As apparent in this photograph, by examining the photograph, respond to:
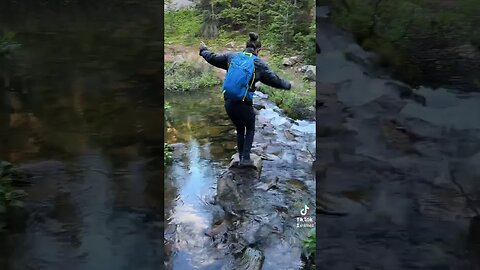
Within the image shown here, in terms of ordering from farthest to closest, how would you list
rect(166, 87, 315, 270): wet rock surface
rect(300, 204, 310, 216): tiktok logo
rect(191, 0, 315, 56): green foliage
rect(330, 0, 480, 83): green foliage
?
rect(191, 0, 315, 56): green foliage, rect(300, 204, 310, 216): tiktok logo, rect(166, 87, 315, 270): wet rock surface, rect(330, 0, 480, 83): green foliage

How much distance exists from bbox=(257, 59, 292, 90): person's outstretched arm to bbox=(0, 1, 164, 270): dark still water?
126 centimetres

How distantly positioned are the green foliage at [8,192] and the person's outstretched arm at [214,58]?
1.65 m

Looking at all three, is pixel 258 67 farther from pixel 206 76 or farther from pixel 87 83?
pixel 87 83

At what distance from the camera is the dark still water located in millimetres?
2699

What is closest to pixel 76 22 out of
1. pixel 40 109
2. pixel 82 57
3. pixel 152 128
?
pixel 82 57

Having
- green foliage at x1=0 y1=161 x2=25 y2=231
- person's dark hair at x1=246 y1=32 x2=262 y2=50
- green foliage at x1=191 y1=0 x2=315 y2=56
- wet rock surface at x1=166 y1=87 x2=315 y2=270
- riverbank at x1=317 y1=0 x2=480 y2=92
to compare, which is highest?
riverbank at x1=317 y1=0 x2=480 y2=92

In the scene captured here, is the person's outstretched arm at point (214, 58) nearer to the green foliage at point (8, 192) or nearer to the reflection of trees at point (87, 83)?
the reflection of trees at point (87, 83)

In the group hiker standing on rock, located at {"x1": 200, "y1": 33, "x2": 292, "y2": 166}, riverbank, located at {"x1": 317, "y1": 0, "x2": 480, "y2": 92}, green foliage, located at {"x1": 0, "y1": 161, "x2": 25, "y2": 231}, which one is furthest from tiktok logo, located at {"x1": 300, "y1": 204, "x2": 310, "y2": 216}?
green foliage, located at {"x1": 0, "y1": 161, "x2": 25, "y2": 231}

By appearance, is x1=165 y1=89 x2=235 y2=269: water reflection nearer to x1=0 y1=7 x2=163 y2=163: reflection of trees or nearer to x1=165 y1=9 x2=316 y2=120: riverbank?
x1=165 y1=9 x2=316 y2=120: riverbank

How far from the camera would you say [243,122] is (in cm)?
397

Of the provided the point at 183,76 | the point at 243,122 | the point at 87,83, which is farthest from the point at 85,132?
the point at 243,122

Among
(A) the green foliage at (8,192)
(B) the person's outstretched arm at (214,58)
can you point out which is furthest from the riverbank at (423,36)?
(A) the green foliage at (8,192)

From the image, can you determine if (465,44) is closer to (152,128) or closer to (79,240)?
(152,128)

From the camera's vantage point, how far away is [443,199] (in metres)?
2.70
